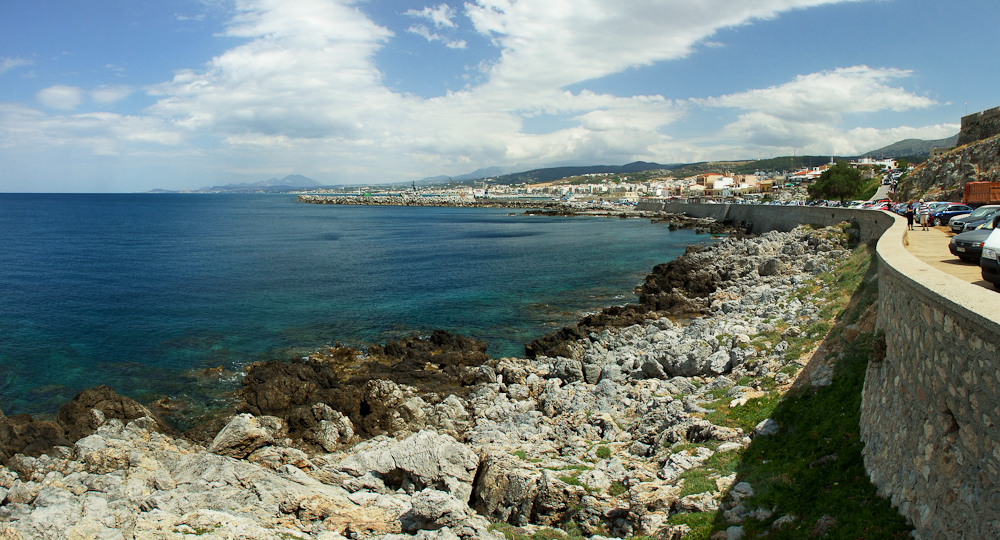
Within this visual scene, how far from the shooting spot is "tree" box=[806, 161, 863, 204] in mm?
73188

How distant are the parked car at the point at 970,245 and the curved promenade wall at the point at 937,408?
7.55m

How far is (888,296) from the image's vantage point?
995 cm

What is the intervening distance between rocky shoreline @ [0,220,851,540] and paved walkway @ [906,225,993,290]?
11.7 feet

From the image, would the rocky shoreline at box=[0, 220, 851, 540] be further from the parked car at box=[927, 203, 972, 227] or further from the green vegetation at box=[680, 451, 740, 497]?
the parked car at box=[927, 203, 972, 227]

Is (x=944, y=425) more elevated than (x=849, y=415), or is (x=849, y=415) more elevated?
(x=944, y=425)

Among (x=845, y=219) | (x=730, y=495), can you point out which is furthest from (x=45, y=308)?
(x=845, y=219)

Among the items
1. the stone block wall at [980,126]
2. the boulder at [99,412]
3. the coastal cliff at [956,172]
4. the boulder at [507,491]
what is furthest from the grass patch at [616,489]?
the stone block wall at [980,126]

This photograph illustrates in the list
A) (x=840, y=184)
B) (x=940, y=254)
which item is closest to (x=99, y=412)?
(x=940, y=254)

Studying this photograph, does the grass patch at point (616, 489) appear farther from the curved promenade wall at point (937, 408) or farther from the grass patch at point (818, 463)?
the curved promenade wall at point (937, 408)

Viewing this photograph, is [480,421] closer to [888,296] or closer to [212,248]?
[888,296]

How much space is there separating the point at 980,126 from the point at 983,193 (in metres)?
31.9

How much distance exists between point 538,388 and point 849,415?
9836mm

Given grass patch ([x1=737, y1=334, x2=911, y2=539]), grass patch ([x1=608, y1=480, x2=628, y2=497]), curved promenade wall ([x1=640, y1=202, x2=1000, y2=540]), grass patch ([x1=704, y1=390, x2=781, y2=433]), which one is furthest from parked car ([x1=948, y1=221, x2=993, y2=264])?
grass patch ([x1=608, y1=480, x2=628, y2=497])

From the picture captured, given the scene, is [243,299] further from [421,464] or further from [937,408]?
[937,408]
